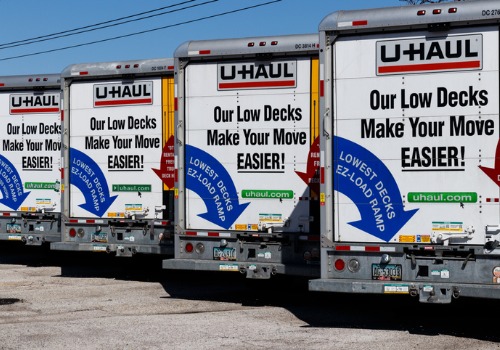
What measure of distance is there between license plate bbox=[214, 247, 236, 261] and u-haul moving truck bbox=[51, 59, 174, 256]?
2.13m

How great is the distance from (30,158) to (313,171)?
24.7ft

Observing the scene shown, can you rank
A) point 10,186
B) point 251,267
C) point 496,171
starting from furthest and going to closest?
point 10,186
point 251,267
point 496,171

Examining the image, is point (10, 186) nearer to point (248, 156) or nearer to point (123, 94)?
point (123, 94)

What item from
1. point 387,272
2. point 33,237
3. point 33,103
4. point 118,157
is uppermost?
point 33,103

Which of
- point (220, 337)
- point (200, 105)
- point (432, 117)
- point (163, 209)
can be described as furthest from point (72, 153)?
point (432, 117)

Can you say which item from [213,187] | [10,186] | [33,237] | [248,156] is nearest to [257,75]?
[248,156]

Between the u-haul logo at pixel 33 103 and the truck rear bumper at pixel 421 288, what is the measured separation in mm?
8789

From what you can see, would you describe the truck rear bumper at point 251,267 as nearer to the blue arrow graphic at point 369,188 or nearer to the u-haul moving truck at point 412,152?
A: the u-haul moving truck at point 412,152

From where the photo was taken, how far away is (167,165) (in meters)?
15.8

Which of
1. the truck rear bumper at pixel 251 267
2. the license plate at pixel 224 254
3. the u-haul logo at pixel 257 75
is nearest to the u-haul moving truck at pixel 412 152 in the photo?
the truck rear bumper at pixel 251 267

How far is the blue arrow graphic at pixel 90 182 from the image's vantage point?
16438 mm

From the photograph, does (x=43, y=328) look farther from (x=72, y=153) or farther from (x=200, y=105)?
(x=72, y=153)

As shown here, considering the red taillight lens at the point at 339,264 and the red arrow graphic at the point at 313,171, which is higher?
the red arrow graphic at the point at 313,171

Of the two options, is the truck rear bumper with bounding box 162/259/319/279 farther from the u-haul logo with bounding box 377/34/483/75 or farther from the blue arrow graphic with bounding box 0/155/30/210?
the blue arrow graphic with bounding box 0/155/30/210
